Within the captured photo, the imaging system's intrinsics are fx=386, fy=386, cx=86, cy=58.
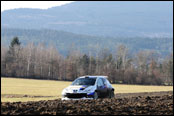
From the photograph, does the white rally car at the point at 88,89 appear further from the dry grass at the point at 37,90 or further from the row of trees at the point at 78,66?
the row of trees at the point at 78,66

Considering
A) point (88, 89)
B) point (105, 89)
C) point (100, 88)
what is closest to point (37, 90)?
point (105, 89)

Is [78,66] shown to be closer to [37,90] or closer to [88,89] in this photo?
[37,90]

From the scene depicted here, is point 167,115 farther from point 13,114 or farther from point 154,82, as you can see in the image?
point 154,82

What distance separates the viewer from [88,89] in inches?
773

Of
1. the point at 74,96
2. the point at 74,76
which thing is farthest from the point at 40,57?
the point at 74,96

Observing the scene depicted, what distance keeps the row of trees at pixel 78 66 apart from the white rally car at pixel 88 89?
65.8m

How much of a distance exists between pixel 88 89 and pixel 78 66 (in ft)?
283

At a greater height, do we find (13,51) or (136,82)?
(13,51)

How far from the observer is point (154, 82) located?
8862cm

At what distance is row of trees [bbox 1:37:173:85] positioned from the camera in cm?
8844

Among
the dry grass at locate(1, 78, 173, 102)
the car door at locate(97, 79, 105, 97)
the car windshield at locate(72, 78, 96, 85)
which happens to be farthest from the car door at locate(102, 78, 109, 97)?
the dry grass at locate(1, 78, 173, 102)

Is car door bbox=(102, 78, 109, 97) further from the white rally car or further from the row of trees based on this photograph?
the row of trees

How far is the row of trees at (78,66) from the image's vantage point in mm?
88438

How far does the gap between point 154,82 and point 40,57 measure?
39.1m
